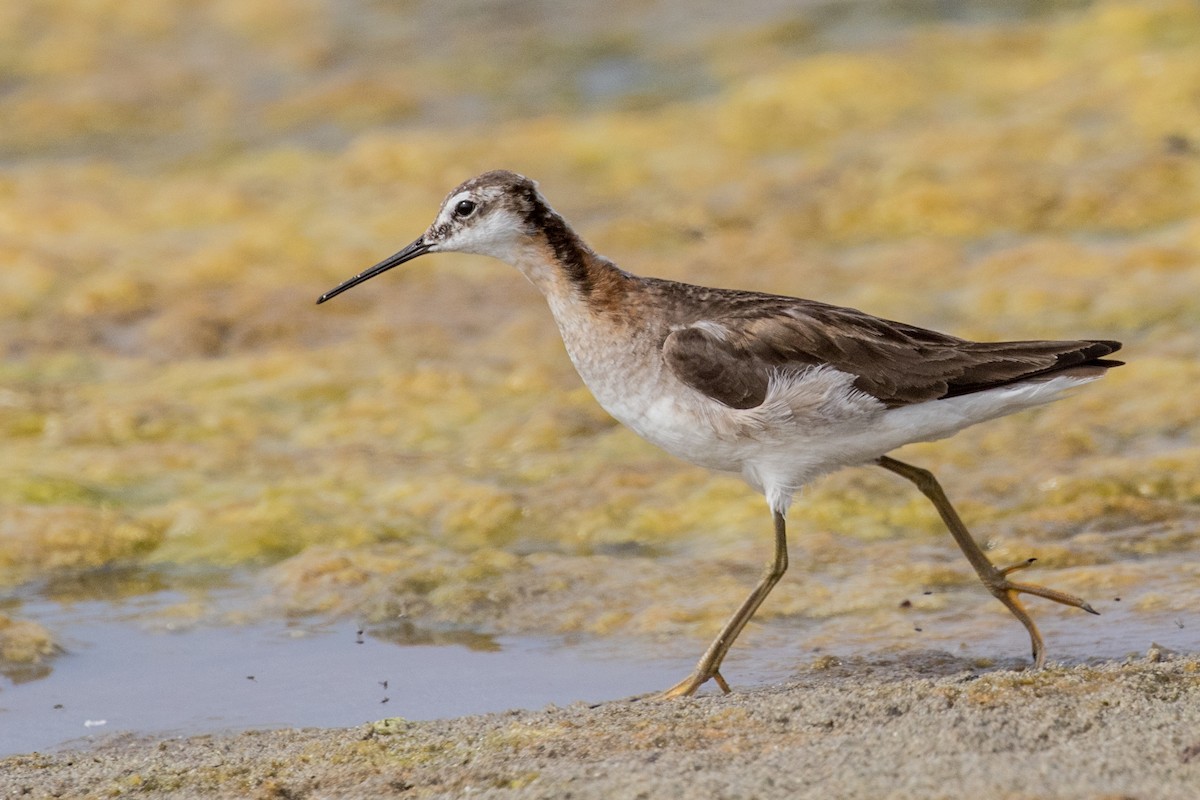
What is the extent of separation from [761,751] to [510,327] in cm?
500

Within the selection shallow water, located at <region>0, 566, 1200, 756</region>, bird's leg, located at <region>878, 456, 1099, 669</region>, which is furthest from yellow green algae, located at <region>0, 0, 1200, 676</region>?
bird's leg, located at <region>878, 456, 1099, 669</region>

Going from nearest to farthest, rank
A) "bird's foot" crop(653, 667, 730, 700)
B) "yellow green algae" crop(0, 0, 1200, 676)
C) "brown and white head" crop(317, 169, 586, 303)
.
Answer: "bird's foot" crop(653, 667, 730, 700) < "brown and white head" crop(317, 169, 586, 303) < "yellow green algae" crop(0, 0, 1200, 676)

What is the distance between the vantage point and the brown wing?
5020 millimetres

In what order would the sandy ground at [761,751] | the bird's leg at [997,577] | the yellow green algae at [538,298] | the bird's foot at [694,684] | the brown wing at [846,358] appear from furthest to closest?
the yellow green algae at [538,298] → the bird's leg at [997,577] → the brown wing at [846,358] → the bird's foot at [694,684] → the sandy ground at [761,751]

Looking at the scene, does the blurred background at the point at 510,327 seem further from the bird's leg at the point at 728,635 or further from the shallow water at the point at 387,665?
the bird's leg at the point at 728,635

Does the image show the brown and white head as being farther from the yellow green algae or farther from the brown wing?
the yellow green algae

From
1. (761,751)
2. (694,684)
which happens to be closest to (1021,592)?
(694,684)

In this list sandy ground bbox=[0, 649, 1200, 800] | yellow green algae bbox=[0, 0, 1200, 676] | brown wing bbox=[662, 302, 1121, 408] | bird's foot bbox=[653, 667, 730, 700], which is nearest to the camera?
sandy ground bbox=[0, 649, 1200, 800]

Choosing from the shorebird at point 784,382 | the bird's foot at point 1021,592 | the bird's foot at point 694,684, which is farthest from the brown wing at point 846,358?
the bird's foot at point 694,684

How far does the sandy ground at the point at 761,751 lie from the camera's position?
3.61 m

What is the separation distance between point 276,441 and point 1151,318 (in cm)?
415

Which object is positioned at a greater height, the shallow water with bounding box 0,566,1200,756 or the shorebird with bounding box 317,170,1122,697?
the shorebird with bounding box 317,170,1122,697

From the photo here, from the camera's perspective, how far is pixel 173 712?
17.0 feet

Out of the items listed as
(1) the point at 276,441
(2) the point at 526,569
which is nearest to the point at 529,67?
(1) the point at 276,441
